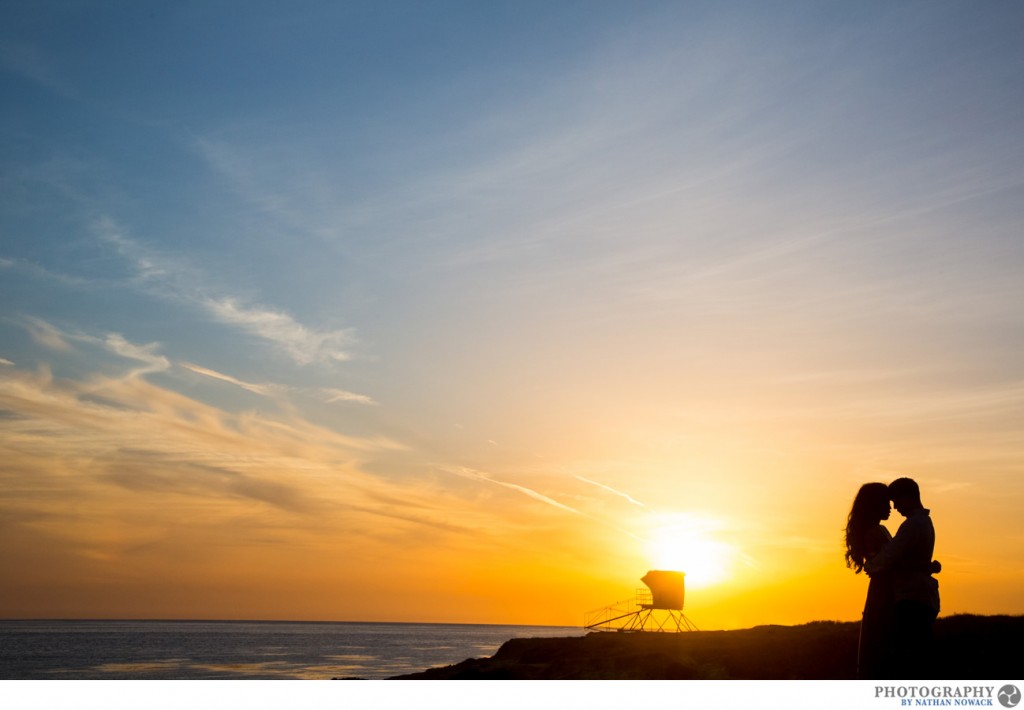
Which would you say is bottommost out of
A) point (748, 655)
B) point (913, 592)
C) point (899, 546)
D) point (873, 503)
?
point (748, 655)

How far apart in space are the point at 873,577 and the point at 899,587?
0.23m

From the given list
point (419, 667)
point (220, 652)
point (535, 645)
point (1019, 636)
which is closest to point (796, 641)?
point (1019, 636)

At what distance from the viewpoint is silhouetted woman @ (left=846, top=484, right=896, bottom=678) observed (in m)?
6.97

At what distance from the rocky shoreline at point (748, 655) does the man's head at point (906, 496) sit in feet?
31.7

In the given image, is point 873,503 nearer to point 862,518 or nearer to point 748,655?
point 862,518

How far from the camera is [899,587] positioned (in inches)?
274

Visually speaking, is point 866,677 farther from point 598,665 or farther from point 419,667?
point 419,667

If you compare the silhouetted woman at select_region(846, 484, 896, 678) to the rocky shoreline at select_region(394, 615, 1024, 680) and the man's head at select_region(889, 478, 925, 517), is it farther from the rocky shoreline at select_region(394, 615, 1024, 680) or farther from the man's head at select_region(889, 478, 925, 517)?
the rocky shoreline at select_region(394, 615, 1024, 680)

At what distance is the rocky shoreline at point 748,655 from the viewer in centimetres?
1984

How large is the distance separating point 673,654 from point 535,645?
13225 mm
